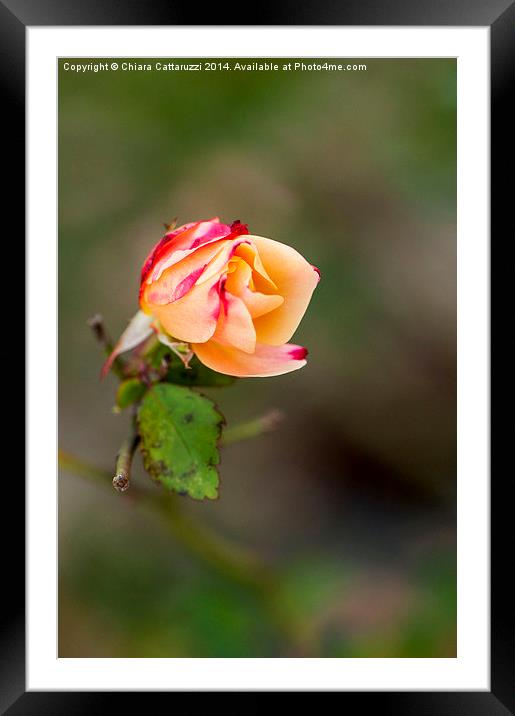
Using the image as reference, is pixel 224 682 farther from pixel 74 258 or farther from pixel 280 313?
pixel 74 258

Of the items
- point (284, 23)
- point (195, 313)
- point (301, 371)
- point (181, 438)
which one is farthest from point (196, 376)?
point (301, 371)

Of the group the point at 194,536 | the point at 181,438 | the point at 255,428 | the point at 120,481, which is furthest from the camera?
the point at 194,536

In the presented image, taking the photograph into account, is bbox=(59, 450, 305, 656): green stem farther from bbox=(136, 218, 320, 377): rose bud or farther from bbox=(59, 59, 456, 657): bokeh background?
bbox=(136, 218, 320, 377): rose bud

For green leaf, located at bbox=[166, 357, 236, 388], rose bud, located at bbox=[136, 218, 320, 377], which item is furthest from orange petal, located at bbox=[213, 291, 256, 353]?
green leaf, located at bbox=[166, 357, 236, 388]

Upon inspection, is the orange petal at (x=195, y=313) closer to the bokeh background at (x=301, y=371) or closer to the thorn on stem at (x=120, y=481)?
the thorn on stem at (x=120, y=481)

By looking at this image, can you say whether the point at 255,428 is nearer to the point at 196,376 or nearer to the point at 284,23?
the point at 196,376
